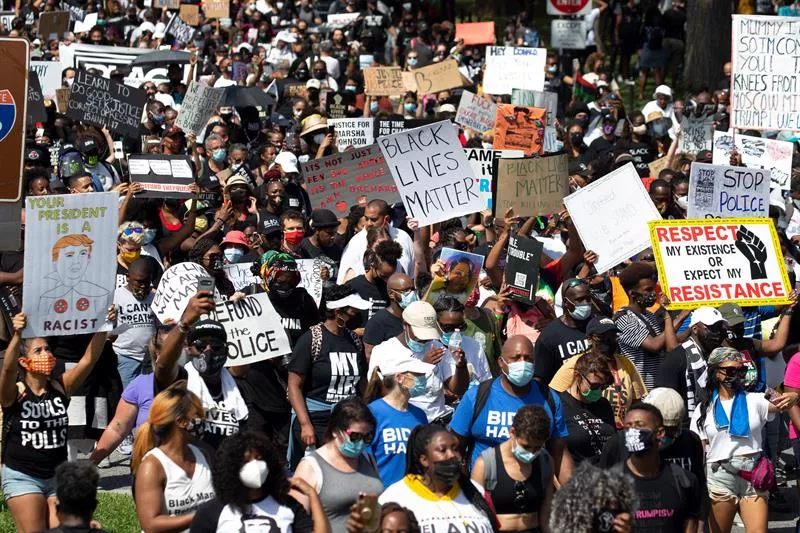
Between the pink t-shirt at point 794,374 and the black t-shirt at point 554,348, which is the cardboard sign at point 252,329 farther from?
the pink t-shirt at point 794,374

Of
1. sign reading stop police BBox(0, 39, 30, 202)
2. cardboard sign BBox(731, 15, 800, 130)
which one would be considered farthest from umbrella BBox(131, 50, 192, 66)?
sign reading stop police BBox(0, 39, 30, 202)

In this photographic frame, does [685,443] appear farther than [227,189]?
No

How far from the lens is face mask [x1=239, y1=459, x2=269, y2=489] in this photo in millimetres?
6031

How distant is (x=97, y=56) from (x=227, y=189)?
1314 centimetres

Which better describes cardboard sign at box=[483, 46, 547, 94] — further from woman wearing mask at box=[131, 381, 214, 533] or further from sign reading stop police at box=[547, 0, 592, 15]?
woman wearing mask at box=[131, 381, 214, 533]

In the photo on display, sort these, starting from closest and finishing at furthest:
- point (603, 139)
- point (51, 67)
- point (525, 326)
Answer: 1. point (525, 326)
2. point (603, 139)
3. point (51, 67)

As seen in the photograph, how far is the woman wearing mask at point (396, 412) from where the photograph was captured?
764 cm

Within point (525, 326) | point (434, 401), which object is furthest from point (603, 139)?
point (434, 401)

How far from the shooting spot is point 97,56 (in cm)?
2514

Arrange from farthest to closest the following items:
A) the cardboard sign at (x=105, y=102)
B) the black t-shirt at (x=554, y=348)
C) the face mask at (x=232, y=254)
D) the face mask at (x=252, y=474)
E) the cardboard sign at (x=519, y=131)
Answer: the cardboard sign at (x=105, y=102) → the cardboard sign at (x=519, y=131) → the face mask at (x=232, y=254) → the black t-shirt at (x=554, y=348) → the face mask at (x=252, y=474)

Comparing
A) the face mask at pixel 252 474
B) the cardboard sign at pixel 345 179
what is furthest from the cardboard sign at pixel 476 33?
the face mask at pixel 252 474

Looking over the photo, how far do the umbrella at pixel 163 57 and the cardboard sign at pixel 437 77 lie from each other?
4739 mm

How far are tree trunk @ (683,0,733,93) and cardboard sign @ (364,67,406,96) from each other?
6866mm

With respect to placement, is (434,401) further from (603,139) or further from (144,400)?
(603,139)
